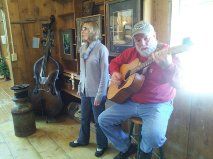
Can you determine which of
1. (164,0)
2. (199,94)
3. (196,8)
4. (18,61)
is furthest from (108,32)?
(18,61)

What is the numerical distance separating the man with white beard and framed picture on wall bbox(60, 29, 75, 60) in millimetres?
1485

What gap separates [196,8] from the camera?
1817 millimetres

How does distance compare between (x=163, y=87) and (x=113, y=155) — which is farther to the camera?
(x=113, y=155)

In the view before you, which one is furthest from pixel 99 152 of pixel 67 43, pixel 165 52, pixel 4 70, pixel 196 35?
pixel 4 70

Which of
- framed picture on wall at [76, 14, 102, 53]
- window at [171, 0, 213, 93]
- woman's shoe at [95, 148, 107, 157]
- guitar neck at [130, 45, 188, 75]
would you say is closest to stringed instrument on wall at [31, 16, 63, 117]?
framed picture on wall at [76, 14, 102, 53]

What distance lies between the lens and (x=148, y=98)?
1797 mm

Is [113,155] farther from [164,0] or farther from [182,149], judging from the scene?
[164,0]

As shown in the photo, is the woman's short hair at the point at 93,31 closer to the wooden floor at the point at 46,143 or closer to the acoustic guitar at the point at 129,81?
the acoustic guitar at the point at 129,81

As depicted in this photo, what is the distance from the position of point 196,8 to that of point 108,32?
989mm

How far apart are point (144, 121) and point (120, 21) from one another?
1.12 metres

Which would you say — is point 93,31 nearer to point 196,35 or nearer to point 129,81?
point 129,81

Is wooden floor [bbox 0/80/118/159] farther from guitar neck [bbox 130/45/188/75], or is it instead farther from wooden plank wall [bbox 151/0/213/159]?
guitar neck [bbox 130/45/188/75]

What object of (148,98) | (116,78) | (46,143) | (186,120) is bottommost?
(46,143)

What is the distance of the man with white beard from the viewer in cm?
163
